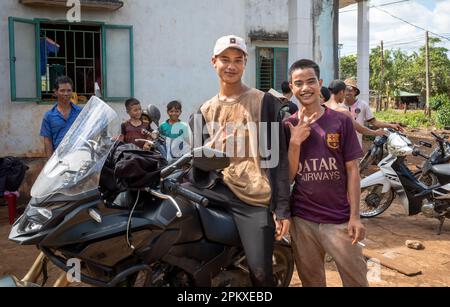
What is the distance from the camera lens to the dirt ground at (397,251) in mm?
4066

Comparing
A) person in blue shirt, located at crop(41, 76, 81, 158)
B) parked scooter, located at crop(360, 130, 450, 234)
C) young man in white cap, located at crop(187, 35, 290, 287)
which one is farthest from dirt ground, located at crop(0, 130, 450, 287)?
young man in white cap, located at crop(187, 35, 290, 287)

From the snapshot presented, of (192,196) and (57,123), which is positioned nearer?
(192,196)

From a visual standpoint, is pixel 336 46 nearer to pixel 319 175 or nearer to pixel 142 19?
pixel 142 19

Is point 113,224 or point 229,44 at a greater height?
point 229,44

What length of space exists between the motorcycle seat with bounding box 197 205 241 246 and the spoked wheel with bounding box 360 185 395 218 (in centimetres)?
359

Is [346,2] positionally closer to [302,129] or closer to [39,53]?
[39,53]

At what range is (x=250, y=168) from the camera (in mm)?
2564

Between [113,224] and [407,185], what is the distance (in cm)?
412

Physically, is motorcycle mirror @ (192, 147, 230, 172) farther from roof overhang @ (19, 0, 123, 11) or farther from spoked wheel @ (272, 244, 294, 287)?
roof overhang @ (19, 0, 123, 11)

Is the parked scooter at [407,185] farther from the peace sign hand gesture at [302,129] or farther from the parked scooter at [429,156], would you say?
the peace sign hand gesture at [302,129]

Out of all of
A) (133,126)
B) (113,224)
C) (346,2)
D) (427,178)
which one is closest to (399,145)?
(427,178)

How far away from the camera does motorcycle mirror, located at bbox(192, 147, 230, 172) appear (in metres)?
2.24

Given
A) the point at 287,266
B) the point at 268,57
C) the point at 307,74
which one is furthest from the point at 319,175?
the point at 268,57

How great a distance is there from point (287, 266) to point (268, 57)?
7.36 meters
